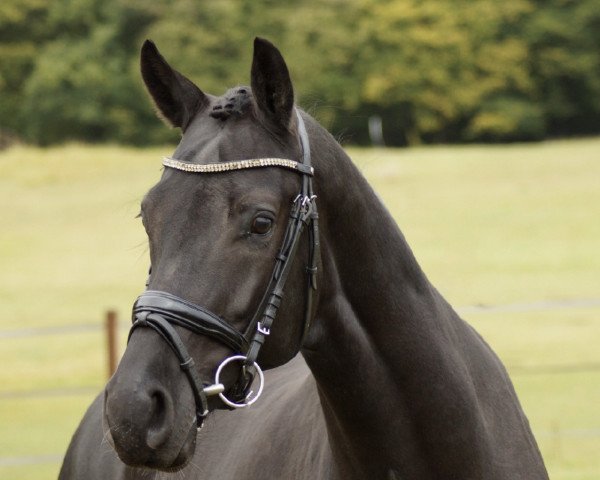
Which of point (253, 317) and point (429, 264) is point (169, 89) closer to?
point (253, 317)

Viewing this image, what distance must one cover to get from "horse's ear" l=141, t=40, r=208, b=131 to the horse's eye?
447mm

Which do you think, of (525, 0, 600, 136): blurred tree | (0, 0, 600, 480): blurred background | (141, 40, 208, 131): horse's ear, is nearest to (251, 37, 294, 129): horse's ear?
(141, 40, 208, 131): horse's ear

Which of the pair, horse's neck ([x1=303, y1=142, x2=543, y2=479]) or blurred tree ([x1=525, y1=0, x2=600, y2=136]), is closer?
horse's neck ([x1=303, y1=142, x2=543, y2=479])

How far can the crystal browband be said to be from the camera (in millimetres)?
2506

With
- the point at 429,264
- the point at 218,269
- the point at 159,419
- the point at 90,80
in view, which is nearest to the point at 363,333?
the point at 218,269

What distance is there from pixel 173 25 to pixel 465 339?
1726 inches

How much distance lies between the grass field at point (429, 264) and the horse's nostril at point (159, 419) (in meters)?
1.31

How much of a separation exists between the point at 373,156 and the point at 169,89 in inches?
644

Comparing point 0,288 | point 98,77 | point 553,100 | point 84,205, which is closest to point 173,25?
point 98,77

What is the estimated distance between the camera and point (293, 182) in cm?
261

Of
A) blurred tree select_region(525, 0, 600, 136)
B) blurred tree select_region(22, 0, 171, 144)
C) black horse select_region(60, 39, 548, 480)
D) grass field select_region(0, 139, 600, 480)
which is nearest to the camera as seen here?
black horse select_region(60, 39, 548, 480)

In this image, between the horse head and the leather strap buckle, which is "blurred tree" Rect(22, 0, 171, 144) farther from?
the leather strap buckle

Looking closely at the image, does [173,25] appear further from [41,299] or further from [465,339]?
[465,339]

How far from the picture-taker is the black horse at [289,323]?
7.80 ft
